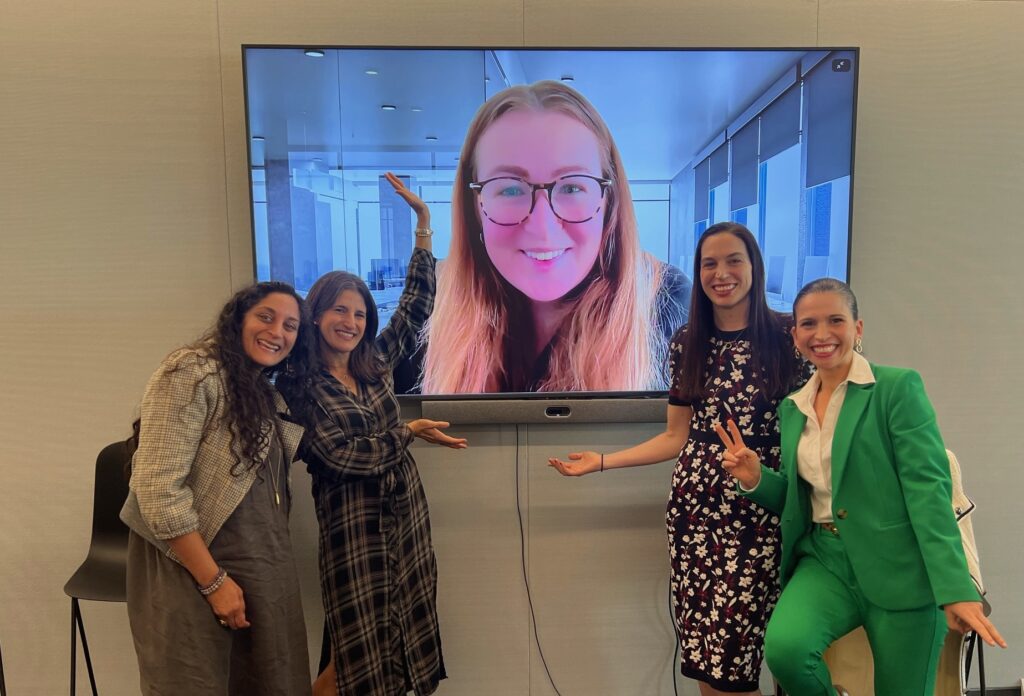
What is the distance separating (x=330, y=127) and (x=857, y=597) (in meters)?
2.10

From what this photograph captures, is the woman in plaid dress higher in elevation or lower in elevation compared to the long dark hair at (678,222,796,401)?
lower

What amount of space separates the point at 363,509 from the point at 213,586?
436 mm

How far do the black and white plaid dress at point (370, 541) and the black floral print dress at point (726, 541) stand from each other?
2.62 ft

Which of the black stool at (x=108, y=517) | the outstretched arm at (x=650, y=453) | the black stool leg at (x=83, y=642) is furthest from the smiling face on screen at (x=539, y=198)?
the black stool leg at (x=83, y=642)

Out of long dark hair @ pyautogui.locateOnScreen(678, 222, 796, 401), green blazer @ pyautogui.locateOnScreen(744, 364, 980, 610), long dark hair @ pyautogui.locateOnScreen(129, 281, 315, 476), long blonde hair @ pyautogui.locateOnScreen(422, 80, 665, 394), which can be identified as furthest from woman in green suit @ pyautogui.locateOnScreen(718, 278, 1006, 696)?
long dark hair @ pyautogui.locateOnScreen(129, 281, 315, 476)

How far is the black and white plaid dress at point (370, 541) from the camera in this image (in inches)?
72.0

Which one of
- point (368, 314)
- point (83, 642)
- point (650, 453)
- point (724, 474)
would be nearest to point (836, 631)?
point (724, 474)

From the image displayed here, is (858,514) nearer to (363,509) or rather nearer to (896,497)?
(896,497)

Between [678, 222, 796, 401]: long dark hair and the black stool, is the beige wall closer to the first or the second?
the black stool

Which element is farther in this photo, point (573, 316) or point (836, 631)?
point (573, 316)

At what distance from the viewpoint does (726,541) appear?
71.3 inches

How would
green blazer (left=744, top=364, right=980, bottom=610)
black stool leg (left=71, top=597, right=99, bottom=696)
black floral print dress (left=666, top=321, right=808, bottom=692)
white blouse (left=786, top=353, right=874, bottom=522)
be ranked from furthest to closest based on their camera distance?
black stool leg (left=71, top=597, right=99, bottom=696), black floral print dress (left=666, top=321, right=808, bottom=692), white blouse (left=786, top=353, right=874, bottom=522), green blazer (left=744, top=364, right=980, bottom=610)

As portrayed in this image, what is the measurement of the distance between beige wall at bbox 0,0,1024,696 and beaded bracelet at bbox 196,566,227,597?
30.0 inches

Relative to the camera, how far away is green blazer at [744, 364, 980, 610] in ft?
5.01
